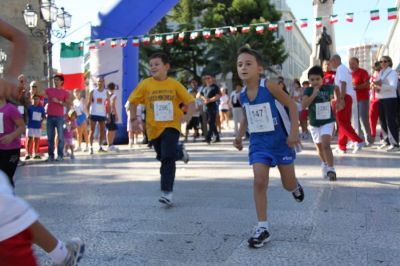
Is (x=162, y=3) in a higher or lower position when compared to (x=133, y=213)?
higher

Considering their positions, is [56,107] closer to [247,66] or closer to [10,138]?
[10,138]

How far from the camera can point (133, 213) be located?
4957mm

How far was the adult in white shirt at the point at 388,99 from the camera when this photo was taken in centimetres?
1030

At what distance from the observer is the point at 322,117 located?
21.8ft

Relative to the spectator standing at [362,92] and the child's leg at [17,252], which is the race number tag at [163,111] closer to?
the child's leg at [17,252]

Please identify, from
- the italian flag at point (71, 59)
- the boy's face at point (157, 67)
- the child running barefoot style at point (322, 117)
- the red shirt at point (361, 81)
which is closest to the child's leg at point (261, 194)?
the boy's face at point (157, 67)

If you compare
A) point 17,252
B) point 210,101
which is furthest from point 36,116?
point 17,252

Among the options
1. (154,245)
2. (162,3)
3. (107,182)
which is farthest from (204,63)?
(154,245)

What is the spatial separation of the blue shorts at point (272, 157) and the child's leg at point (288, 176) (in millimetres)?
56

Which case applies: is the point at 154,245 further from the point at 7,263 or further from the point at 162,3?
the point at 162,3

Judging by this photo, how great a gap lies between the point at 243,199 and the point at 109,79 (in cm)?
972

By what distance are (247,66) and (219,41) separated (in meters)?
45.7

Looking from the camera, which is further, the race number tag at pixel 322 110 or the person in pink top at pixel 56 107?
the person in pink top at pixel 56 107

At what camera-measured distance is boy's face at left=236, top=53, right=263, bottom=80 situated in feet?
13.6
